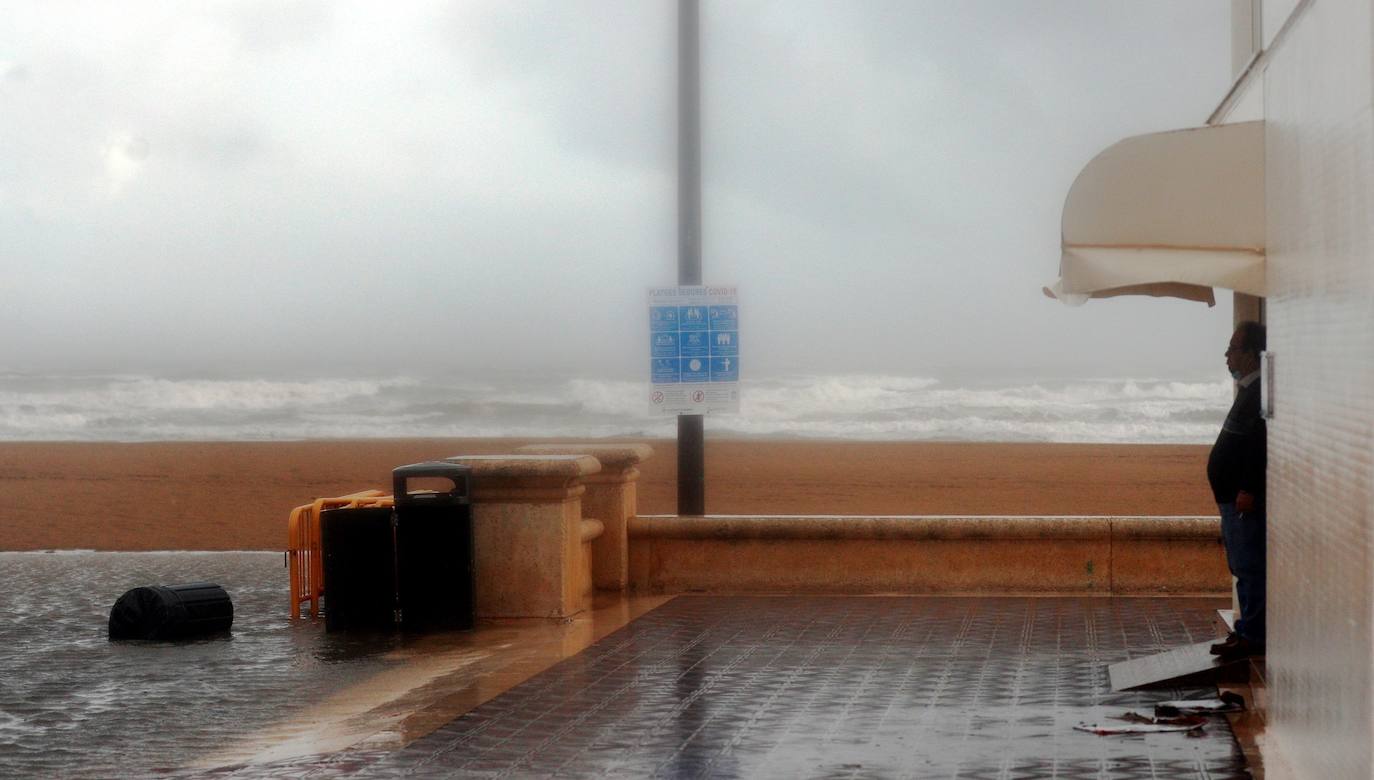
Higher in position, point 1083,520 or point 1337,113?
point 1337,113

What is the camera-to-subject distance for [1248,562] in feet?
30.7

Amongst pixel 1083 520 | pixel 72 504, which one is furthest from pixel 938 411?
pixel 1083 520

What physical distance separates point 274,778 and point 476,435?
53.5m

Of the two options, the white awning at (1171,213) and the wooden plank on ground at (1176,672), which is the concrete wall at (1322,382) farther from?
the wooden plank on ground at (1176,672)

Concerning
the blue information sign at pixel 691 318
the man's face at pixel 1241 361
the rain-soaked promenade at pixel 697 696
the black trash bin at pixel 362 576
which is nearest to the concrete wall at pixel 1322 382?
the rain-soaked promenade at pixel 697 696

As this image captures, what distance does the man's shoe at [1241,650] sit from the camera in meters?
9.07

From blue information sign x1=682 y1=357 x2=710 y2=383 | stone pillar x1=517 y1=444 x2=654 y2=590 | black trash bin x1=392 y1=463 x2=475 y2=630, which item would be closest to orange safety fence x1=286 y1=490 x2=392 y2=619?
black trash bin x1=392 y1=463 x2=475 y2=630

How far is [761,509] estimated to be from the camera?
3222cm

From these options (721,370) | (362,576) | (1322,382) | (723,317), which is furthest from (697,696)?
(723,317)

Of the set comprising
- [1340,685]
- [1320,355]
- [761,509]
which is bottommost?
[761,509]

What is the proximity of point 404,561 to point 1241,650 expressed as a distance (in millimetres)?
5566

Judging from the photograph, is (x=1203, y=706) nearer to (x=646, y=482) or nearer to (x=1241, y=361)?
(x=1241, y=361)

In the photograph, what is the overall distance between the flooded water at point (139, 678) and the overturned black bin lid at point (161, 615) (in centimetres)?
14

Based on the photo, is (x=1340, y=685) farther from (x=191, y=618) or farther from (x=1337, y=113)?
(x=191, y=618)
